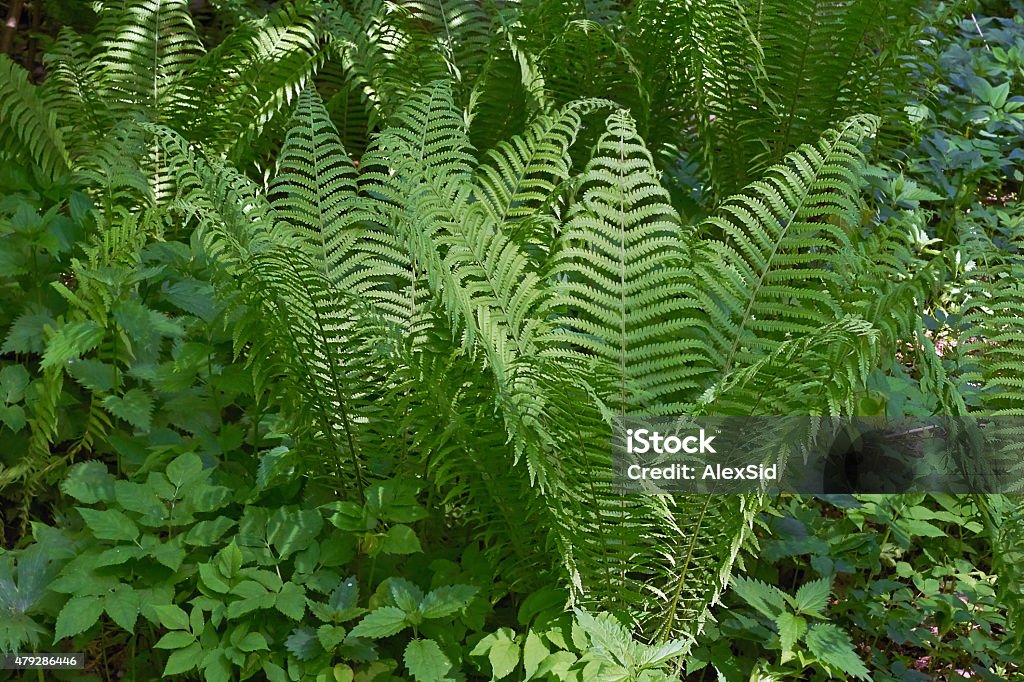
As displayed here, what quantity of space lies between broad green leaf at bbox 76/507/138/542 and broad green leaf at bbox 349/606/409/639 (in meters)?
0.45

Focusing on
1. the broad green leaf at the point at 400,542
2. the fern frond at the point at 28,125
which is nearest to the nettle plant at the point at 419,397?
the broad green leaf at the point at 400,542

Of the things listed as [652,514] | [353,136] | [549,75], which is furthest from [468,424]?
[353,136]

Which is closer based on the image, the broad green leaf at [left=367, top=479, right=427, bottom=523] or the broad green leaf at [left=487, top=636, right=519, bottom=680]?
the broad green leaf at [left=487, top=636, right=519, bottom=680]

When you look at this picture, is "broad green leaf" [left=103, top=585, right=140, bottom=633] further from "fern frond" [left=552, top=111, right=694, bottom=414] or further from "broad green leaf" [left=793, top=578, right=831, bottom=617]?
"broad green leaf" [left=793, top=578, right=831, bottom=617]

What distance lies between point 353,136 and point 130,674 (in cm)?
189

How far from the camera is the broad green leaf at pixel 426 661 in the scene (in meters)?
1.59

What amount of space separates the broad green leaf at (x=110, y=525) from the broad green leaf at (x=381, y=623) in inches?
17.9

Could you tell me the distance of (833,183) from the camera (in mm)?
1885

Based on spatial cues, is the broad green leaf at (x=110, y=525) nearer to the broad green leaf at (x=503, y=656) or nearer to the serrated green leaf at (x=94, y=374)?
the serrated green leaf at (x=94, y=374)

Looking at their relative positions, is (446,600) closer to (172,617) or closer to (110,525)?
(172,617)

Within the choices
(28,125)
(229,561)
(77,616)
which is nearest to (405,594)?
(229,561)

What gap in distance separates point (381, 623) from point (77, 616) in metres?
0.50

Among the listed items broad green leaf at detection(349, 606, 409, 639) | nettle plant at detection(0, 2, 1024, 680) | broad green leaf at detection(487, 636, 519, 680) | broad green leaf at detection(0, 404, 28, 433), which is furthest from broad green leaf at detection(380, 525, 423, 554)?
broad green leaf at detection(0, 404, 28, 433)

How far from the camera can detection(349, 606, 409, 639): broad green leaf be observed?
1616 millimetres
